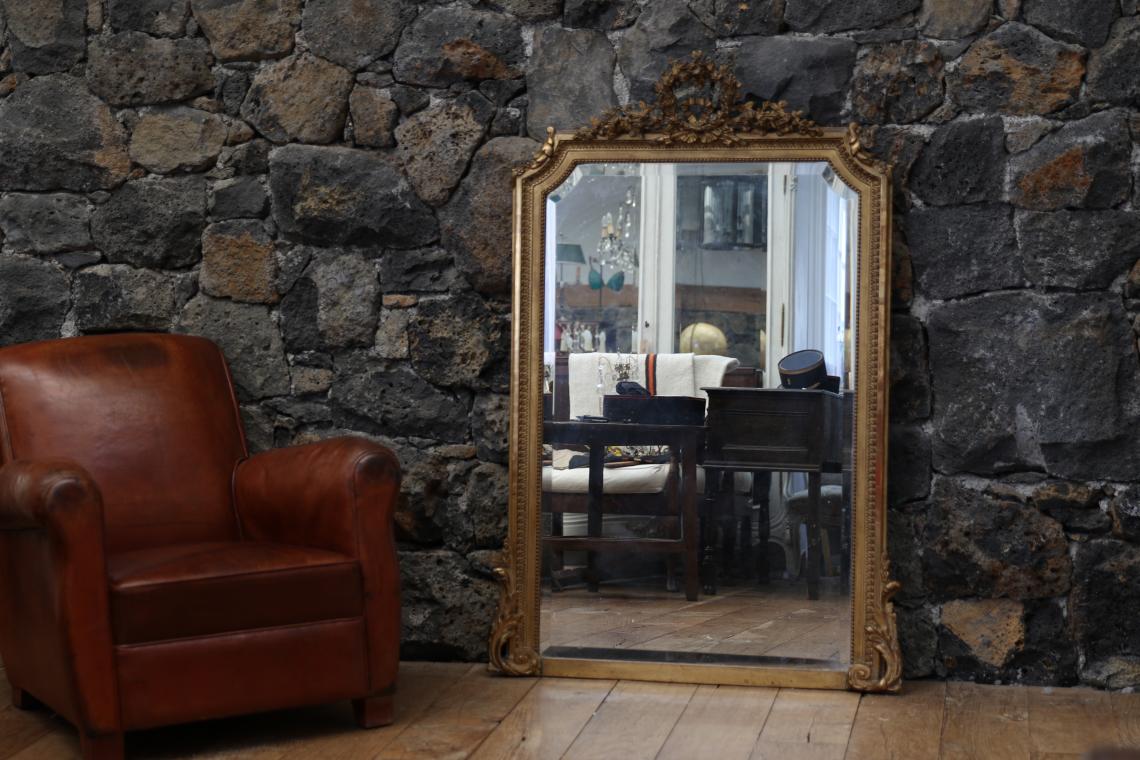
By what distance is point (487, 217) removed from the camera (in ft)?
11.0

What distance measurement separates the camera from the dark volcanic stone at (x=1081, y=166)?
10.0ft

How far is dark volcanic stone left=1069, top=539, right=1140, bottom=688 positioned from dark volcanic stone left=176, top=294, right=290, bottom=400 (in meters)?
2.09

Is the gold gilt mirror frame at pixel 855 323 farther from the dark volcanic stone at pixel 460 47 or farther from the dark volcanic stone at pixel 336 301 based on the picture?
the dark volcanic stone at pixel 336 301

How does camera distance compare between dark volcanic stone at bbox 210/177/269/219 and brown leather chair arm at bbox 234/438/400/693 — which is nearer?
brown leather chair arm at bbox 234/438/400/693

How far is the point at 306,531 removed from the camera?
2883mm

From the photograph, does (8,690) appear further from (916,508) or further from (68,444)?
(916,508)

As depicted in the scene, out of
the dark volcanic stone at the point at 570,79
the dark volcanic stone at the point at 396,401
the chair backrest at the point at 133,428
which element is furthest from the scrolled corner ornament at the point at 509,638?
the dark volcanic stone at the point at 570,79

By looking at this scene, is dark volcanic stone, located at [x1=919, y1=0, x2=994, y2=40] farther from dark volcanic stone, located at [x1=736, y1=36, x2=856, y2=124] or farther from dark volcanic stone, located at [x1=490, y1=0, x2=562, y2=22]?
dark volcanic stone, located at [x1=490, y1=0, x2=562, y2=22]

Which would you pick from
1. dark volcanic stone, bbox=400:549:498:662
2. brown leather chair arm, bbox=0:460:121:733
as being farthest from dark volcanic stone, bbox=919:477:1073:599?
brown leather chair arm, bbox=0:460:121:733

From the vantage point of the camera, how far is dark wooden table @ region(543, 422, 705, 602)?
125 inches

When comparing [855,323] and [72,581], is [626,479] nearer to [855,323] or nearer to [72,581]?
[855,323]

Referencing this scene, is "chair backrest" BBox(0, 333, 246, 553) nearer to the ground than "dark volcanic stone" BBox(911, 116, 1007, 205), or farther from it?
nearer to the ground

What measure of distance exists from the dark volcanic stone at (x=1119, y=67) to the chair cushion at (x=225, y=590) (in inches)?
81.7

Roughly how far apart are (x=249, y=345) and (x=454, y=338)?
1.86ft
